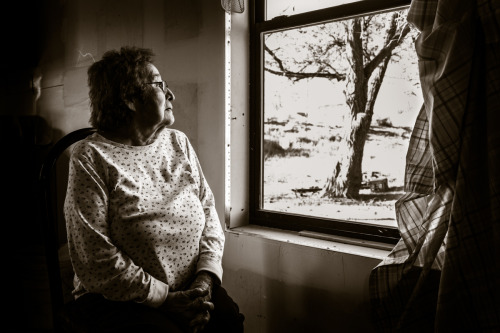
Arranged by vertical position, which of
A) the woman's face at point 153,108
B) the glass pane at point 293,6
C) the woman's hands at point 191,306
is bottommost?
the woman's hands at point 191,306

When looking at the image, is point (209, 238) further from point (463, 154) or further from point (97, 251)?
point (463, 154)

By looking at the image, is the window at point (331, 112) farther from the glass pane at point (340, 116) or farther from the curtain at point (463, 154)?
the curtain at point (463, 154)

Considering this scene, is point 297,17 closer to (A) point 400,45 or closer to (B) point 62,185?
(A) point 400,45

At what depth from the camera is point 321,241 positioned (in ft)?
5.41

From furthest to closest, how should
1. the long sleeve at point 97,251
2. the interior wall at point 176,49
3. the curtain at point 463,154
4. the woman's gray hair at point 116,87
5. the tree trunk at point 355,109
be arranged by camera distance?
the interior wall at point 176,49 → the tree trunk at point 355,109 → the woman's gray hair at point 116,87 → the long sleeve at point 97,251 → the curtain at point 463,154

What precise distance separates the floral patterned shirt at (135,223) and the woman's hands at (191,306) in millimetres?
35

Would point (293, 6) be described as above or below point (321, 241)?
above

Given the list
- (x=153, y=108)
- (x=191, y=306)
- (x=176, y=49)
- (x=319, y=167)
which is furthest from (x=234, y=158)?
(x=191, y=306)

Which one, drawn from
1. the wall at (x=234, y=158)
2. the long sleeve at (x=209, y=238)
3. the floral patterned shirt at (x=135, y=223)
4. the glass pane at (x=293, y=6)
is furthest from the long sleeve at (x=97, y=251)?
the glass pane at (x=293, y=6)

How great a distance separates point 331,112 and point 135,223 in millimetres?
862

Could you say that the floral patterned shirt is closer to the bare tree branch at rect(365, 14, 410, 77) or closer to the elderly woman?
the elderly woman

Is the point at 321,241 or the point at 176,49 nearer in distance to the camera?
the point at 321,241

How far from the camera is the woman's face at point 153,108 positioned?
4.86 ft

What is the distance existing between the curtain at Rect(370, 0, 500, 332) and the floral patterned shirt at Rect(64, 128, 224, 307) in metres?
0.73
